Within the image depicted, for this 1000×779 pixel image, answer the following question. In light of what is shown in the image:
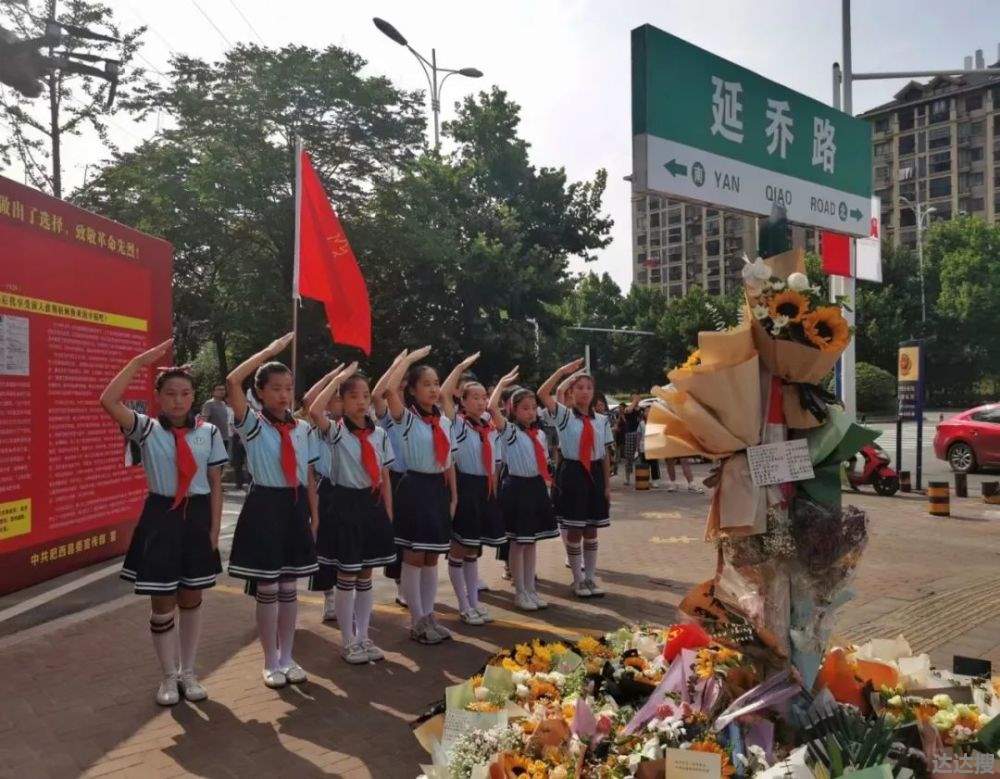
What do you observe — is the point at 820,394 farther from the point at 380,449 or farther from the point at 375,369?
the point at 375,369

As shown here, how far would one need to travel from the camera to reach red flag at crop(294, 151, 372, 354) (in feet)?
23.2

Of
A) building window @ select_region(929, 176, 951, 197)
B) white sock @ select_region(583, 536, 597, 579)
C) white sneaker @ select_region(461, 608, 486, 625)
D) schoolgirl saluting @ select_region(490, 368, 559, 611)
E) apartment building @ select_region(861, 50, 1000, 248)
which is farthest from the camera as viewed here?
building window @ select_region(929, 176, 951, 197)

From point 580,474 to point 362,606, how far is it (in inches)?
94.9

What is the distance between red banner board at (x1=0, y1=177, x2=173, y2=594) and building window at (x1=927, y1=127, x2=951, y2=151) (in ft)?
281

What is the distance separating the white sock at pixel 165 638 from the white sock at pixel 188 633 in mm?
63

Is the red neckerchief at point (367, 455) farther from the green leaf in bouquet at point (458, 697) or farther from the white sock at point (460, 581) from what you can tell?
the green leaf in bouquet at point (458, 697)

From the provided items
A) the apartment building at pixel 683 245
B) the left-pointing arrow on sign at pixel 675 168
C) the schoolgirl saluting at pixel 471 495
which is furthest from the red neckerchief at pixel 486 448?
the apartment building at pixel 683 245

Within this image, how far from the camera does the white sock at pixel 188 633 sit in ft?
15.9

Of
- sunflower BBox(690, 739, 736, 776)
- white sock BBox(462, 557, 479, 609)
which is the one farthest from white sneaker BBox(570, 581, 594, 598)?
sunflower BBox(690, 739, 736, 776)

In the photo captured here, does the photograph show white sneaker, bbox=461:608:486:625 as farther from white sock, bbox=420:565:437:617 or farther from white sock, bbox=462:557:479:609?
white sock, bbox=420:565:437:617

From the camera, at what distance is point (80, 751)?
412 centimetres

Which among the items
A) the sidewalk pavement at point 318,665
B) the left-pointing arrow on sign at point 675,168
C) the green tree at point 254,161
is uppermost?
the green tree at point 254,161

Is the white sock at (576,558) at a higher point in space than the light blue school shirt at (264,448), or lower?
lower

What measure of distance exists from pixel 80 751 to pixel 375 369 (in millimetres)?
19060
